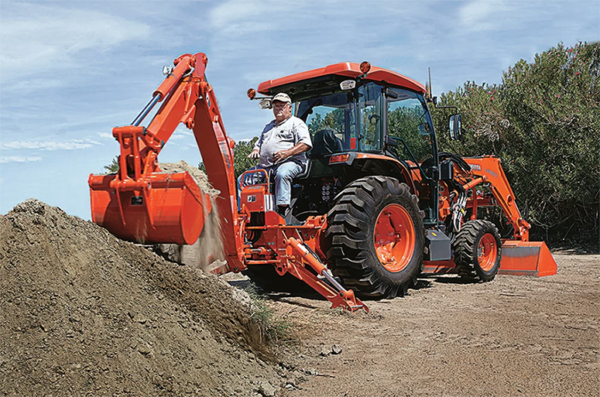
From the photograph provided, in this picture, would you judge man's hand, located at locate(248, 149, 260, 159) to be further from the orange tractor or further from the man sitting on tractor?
the orange tractor

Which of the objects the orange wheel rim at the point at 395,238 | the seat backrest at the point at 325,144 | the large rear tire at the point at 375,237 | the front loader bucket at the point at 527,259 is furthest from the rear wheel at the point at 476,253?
the seat backrest at the point at 325,144

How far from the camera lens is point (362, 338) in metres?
4.75

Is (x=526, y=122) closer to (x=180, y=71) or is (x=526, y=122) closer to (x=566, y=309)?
(x=566, y=309)

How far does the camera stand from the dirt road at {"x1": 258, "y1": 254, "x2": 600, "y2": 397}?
142 inches

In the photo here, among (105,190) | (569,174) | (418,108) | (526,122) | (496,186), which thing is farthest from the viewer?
(526,122)

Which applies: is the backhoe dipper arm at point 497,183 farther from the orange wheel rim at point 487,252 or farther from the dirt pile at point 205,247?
the dirt pile at point 205,247

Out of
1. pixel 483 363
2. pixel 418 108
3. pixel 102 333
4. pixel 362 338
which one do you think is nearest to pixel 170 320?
pixel 102 333

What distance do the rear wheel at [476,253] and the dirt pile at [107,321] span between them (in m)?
5.01

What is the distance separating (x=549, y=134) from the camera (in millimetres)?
15000

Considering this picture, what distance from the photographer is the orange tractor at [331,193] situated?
429 cm

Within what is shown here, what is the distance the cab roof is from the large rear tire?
1.30m

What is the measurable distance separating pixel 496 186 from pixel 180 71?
6.70 m

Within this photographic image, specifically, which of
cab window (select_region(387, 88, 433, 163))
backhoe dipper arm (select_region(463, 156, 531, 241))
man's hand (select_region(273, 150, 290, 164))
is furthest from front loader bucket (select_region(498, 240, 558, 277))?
man's hand (select_region(273, 150, 290, 164))

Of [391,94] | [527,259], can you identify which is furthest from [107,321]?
[527,259]
